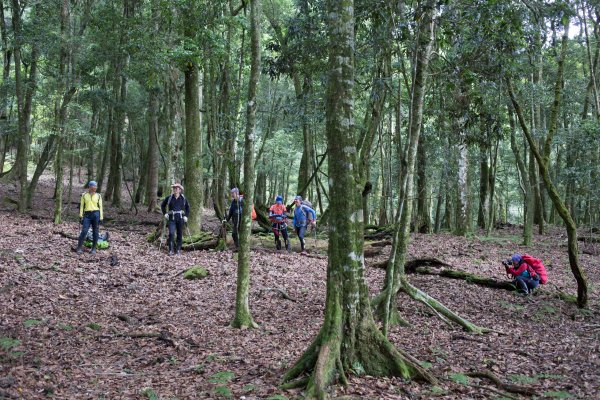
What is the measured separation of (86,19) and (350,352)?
17.7 metres

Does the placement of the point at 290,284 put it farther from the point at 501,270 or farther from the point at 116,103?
the point at 116,103

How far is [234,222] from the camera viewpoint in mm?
14984

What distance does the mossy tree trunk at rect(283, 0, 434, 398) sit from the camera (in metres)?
5.65

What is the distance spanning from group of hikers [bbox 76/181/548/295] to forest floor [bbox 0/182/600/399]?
0.43 m

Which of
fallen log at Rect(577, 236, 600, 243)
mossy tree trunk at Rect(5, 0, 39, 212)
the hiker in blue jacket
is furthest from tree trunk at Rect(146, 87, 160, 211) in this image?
fallen log at Rect(577, 236, 600, 243)

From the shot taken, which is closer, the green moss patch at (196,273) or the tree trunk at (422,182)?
the green moss patch at (196,273)

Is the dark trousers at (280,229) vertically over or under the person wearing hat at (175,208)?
under

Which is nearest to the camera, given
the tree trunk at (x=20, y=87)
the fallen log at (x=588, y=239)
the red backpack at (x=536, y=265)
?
the red backpack at (x=536, y=265)

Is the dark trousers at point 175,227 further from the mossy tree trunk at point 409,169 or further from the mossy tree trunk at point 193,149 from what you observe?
the mossy tree trunk at point 409,169

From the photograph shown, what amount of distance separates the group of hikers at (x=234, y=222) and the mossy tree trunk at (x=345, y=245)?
17.7 feet

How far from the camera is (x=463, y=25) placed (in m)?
9.03

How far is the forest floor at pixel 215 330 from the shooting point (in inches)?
224

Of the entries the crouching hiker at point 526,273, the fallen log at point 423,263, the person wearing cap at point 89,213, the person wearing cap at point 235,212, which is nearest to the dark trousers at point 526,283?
the crouching hiker at point 526,273

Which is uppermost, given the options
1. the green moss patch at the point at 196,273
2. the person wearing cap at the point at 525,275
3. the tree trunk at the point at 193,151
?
the tree trunk at the point at 193,151
